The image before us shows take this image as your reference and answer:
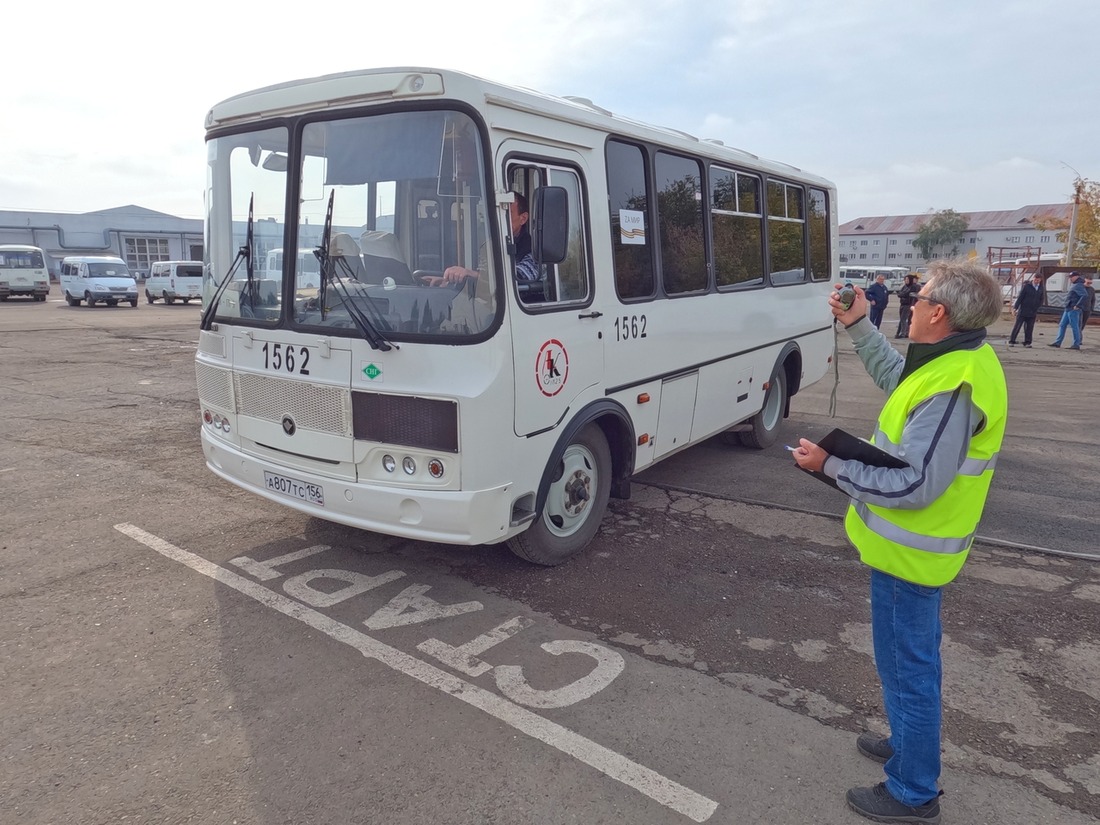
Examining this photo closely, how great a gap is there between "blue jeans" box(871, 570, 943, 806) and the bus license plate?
9.81 feet

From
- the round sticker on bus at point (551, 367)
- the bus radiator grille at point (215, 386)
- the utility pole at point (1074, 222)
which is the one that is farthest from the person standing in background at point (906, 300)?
the utility pole at point (1074, 222)

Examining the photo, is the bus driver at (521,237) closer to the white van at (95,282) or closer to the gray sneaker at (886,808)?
the gray sneaker at (886,808)

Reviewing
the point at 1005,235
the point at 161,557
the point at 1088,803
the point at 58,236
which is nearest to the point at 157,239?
the point at 58,236

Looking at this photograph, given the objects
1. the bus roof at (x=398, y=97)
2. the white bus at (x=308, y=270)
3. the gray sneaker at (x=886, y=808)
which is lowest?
the gray sneaker at (x=886, y=808)

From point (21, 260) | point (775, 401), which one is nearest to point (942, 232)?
point (21, 260)

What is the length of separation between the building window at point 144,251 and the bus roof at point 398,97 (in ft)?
221

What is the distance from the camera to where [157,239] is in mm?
64750

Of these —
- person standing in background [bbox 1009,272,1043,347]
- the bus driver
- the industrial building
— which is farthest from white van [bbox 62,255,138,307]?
the bus driver

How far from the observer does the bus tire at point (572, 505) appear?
469cm

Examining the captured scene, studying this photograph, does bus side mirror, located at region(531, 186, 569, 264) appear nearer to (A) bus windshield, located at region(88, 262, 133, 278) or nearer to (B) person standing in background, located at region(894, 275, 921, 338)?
(B) person standing in background, located at region(894, 275, 921, 338)

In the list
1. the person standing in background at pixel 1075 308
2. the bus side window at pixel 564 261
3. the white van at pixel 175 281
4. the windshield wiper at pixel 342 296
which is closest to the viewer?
the windshield wiper at pixel 342 296

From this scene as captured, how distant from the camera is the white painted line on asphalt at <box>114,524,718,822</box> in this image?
2.83 metres

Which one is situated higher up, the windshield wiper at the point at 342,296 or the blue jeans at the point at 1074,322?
the windshield wiper at the point at 342,296

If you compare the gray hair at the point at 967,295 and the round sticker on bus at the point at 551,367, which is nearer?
the gray hair at the point at 967,295
